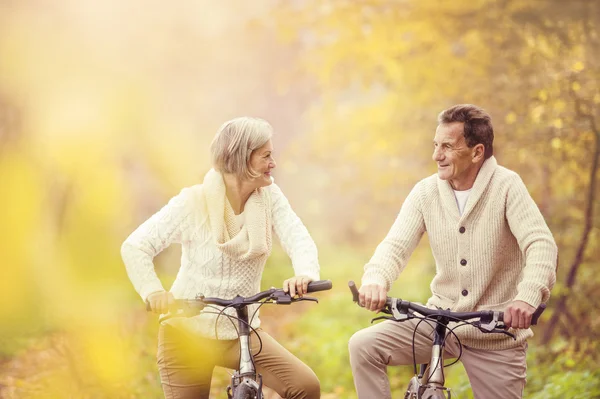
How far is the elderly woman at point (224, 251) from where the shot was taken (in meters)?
3.71

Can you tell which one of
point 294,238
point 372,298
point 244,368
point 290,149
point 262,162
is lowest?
point 244,368

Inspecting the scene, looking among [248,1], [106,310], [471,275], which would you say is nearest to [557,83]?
[471,275]

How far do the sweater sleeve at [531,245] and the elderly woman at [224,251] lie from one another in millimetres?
968

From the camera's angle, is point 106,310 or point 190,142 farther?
point 190,142

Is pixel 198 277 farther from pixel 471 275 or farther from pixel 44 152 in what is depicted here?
pixel 44 152

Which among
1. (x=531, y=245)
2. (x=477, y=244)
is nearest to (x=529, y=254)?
(x=531, y=245)

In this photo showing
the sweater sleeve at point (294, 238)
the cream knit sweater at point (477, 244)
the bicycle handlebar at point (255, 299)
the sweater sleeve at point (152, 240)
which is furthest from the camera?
the cream knit sweater at point (477, 244)

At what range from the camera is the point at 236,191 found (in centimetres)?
383

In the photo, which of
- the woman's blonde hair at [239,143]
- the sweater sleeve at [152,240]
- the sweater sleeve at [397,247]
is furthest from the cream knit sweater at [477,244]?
the sweater sleeve at [152,240]

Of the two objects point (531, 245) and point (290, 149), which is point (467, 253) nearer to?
point (531, 245)

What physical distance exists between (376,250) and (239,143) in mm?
847

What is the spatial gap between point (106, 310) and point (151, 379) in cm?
138

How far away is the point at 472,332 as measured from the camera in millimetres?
3848

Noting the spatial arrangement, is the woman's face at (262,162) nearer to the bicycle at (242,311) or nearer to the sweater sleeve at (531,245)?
the bicycle at (242,311)
